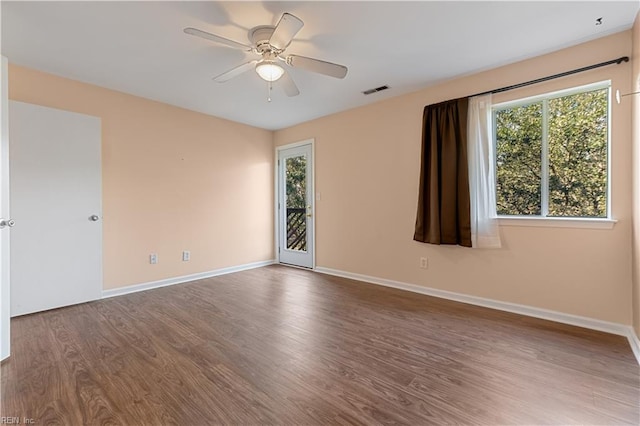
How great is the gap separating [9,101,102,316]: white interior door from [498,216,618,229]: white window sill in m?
4.48

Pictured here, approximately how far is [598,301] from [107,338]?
13.7 feet

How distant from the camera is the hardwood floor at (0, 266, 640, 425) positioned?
1539mm

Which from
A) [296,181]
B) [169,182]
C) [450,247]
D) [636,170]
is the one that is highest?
[296,181]

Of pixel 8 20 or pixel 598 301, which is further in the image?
pixel 598 301

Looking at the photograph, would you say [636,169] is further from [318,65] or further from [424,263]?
[318,65]

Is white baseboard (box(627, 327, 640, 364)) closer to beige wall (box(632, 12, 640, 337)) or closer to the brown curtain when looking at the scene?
beige wall (box(632, 12, 640, 337))

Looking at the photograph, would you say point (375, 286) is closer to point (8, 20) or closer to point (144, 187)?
point (144, 187)

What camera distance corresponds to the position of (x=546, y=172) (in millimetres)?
2830

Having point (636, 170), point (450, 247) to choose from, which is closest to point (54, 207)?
point (450, 247)

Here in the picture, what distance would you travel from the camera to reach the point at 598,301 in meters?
2.51

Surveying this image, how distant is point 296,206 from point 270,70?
3.00 metres

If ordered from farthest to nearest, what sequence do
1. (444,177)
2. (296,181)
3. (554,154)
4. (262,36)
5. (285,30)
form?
(296,181)
(444,177)
(554,154)
(262,36)
(285,30)

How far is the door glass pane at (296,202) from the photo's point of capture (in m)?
5.05

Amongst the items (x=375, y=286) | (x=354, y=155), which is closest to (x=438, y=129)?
(x=354, y=155)
